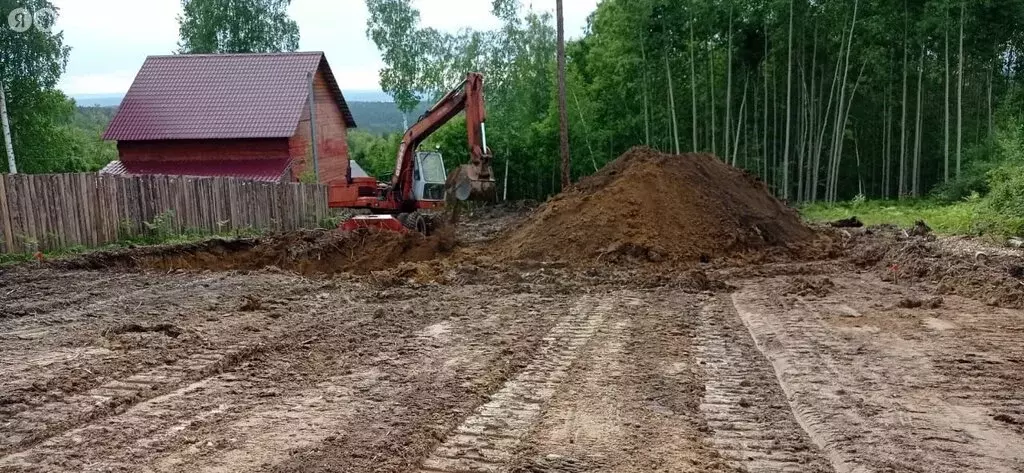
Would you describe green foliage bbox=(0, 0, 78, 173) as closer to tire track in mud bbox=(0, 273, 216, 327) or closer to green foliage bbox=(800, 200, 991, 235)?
tire track in mud bbox=(0, 273, 216, 327)

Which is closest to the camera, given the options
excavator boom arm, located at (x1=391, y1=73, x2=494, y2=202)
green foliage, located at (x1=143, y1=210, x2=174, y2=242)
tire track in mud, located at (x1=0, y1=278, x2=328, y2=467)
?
tire track in mud, located at (x1=0, y1=278, x2=328, y2=467)

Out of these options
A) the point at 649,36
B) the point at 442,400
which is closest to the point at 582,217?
the point at 442,400

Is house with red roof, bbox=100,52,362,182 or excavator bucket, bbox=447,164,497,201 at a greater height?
house with red roof, bbox=100,52,362,182

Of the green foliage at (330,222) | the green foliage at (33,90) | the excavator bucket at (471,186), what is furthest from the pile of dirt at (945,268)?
the green foliage at (33,90)

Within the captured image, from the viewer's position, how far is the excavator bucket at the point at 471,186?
51.6 ft

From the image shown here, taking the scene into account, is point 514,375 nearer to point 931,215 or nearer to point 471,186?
point 471,186

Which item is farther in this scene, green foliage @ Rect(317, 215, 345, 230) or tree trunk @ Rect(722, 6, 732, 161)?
tree trunk @ Rect(722, 6, 732, 161)

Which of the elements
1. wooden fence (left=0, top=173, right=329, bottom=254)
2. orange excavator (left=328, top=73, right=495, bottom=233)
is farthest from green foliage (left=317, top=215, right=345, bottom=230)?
orange excavator (left=328, top=73, right=495, bottom=233)

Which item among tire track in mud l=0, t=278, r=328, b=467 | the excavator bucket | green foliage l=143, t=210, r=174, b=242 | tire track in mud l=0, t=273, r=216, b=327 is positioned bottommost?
tire track in mud l=0, t=278, r=328, b=467

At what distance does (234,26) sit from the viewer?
130 feet

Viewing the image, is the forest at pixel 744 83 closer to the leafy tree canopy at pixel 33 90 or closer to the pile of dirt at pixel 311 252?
the leafy tree canopy at pixel 33 90

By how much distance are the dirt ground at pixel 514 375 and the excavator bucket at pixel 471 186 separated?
562 centimetres

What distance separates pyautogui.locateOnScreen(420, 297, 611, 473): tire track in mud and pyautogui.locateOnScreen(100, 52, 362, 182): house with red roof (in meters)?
21.6

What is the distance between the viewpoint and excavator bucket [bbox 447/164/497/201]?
15.7 meters
